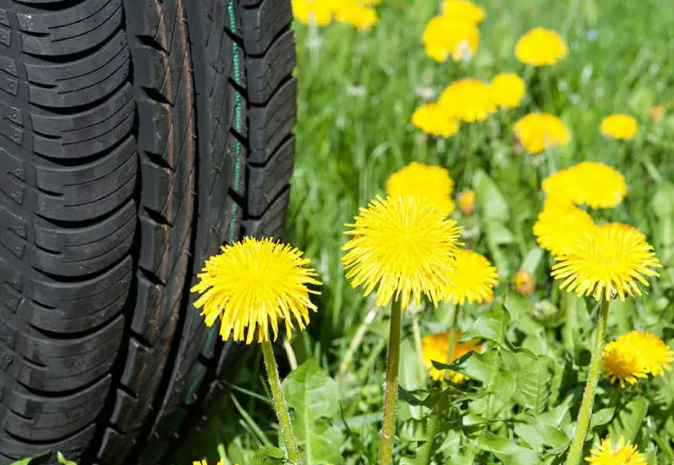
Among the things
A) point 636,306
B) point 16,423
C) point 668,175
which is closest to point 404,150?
point 668,175

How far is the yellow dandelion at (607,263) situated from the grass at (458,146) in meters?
0.47

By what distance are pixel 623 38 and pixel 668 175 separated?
1.09m

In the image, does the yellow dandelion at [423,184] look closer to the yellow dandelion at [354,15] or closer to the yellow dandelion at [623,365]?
the yellow dandelion at [623,365]

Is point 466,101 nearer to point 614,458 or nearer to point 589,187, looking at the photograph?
point 589,187

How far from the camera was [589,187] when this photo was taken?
2307 mm

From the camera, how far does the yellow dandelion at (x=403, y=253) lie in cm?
134

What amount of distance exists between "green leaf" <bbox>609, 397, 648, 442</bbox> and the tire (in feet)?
2.28

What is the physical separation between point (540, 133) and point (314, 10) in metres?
1.18

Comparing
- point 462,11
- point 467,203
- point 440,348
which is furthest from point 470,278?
point 462,11

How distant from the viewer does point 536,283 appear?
7.89 feet

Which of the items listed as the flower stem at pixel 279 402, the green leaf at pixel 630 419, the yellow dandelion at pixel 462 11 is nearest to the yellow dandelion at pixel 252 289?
the flower stem at pixel 279 402

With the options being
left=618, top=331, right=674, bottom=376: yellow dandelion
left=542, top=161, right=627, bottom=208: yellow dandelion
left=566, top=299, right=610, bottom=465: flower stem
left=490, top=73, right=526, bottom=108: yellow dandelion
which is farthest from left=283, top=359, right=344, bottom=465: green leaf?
left=490, top=73, right=526, bottom=108: yellow dandelion

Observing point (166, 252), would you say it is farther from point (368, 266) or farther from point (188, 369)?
point (368, 266)

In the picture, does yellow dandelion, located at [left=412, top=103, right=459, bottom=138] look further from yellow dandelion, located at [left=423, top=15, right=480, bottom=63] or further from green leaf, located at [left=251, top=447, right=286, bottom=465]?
green leaf, located at [left=251, top=447, right=286, bottom=465]
